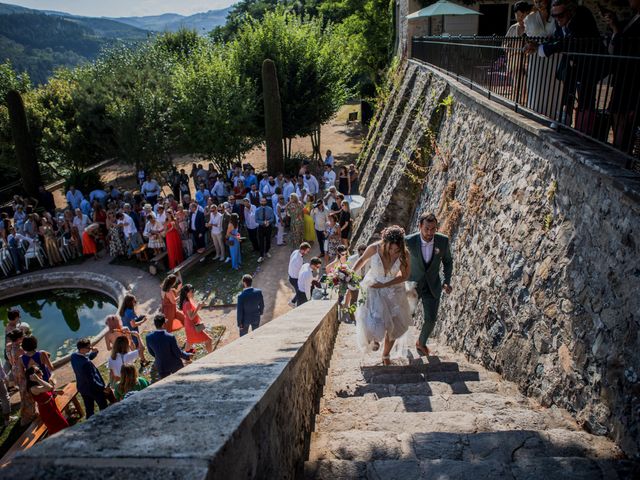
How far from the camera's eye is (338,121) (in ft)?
119

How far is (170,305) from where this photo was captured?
30.2 ft

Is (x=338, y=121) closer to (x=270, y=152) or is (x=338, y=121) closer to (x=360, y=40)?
(x=360, y=40)

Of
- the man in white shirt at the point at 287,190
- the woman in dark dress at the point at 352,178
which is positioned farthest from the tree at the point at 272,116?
the man in white shirt at the point at 287,190

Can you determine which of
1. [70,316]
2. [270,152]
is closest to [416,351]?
[70,316]

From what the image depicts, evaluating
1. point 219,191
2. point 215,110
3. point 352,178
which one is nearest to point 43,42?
point 215,110

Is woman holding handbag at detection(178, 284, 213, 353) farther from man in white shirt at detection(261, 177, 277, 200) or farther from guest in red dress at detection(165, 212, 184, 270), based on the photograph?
man in white shirt at detection(261, 177, 277, 200)

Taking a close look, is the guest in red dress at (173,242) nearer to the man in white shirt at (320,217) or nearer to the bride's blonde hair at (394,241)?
the man in white shirt at (320,217)

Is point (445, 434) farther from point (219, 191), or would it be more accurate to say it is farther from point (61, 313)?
point (219, 191)

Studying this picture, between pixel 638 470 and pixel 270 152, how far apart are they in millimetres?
18276

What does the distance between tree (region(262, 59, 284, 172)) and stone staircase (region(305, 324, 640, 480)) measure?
615 inches

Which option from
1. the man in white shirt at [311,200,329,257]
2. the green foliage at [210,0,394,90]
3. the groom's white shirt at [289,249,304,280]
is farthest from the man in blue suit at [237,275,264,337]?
the green foliage at [210,0,394,90]

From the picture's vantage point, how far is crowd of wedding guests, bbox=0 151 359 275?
1370 cm

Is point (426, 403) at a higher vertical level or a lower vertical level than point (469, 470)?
lower

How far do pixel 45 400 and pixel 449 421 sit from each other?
609cm
